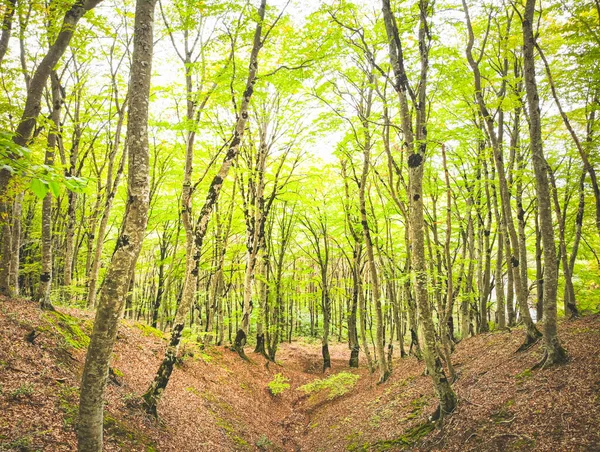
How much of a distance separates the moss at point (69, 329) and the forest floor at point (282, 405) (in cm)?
5

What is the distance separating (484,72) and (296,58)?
24.6 ft

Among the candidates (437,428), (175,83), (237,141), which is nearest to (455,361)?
(437,428)

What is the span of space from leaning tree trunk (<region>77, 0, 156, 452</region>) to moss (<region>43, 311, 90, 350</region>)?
4.27 m

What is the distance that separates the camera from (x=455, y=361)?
11.2 m

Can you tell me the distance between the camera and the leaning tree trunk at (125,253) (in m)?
4.37

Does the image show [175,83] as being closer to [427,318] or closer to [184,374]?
[184,374]

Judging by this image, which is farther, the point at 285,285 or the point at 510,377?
the point at 285,285

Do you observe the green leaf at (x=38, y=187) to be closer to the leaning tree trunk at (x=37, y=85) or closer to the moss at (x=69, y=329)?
the leaning tree trunk at (x=37, y=85)

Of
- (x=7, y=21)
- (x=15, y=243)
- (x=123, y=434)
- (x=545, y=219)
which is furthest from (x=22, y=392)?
(x=545, y=219)

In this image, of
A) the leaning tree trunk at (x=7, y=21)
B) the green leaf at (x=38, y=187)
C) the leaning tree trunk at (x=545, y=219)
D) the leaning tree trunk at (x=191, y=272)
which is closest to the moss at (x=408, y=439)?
the leaning tree trunk at (x=545, y=219)

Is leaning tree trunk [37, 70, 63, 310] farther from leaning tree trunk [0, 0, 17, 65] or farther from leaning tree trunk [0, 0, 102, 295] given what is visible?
leaning tree trunk [0, 0, 102, 295]

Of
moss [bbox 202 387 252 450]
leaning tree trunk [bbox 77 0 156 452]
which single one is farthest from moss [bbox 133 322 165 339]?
leaning tree trunk [bbox 77 0 156 452]

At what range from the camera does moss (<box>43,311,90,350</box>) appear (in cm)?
792

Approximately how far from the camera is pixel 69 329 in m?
8.41
